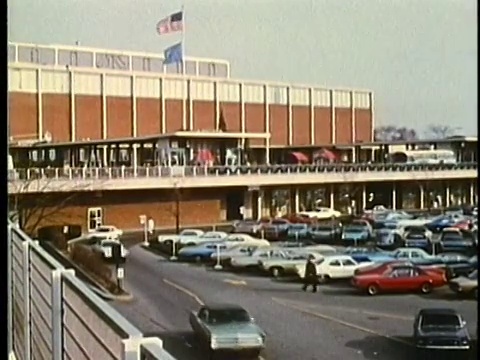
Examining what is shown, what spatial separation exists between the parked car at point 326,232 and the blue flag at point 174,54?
43 cm

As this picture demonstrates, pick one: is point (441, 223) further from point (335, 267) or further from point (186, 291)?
point (186, 291)

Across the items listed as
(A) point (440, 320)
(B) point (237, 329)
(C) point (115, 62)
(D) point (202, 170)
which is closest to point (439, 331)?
(A) point (440, 320)

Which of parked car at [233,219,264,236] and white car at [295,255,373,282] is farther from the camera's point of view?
parked car at [233,219,264,236]

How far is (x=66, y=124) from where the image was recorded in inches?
61.9

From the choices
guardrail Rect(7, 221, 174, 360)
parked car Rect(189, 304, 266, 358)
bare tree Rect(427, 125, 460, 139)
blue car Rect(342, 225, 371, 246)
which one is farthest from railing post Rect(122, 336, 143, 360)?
bare tree Rect(427, 125, 460, 139)

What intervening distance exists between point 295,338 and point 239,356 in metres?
0.10

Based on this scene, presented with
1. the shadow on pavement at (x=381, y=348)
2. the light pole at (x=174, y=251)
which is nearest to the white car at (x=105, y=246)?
the light pole at (x=174, y=251)

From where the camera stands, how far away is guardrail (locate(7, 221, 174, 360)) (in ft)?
4.61

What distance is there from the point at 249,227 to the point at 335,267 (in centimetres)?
19

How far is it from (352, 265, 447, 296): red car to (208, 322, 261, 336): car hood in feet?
0.64

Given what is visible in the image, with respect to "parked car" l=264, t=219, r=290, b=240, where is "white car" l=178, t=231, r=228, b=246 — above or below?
below

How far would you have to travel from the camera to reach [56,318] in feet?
6.42

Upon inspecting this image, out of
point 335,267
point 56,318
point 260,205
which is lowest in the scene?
point 56,318

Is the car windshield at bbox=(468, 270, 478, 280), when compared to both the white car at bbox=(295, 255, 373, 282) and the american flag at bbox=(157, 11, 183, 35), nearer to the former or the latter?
the white car at bbox=(295, 255, 373, 282)
